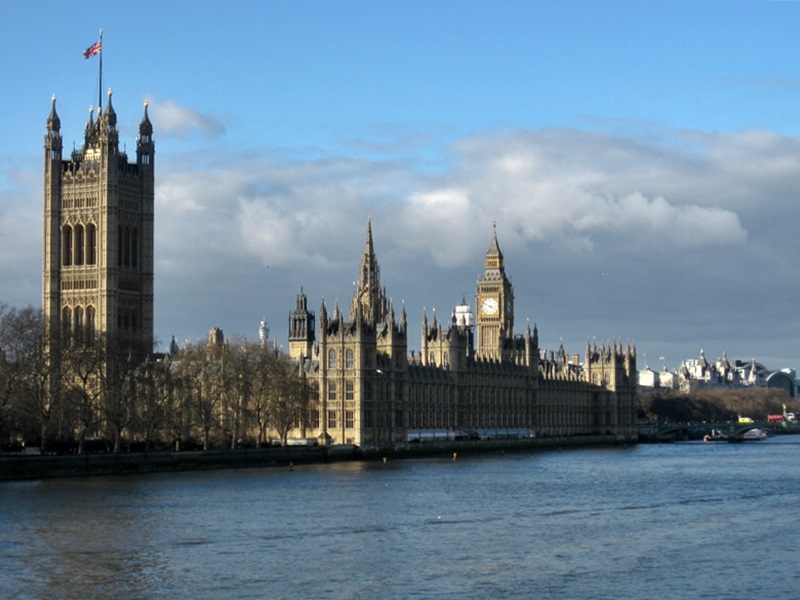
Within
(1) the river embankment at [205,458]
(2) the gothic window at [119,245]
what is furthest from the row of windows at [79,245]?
(1) the river embankment at [205,458]

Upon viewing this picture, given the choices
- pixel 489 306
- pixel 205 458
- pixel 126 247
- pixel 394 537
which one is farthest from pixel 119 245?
pixel 394 537

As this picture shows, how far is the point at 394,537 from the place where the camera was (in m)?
56.6

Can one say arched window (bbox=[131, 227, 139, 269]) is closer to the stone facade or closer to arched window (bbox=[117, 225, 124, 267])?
arched window (bbox=[117, 225, 124, 267])

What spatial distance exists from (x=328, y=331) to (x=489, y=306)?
65424 mm

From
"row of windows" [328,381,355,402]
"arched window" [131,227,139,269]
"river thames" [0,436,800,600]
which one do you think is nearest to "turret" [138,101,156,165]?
"arched window" [131,227,139,269]

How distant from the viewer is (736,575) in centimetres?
4756

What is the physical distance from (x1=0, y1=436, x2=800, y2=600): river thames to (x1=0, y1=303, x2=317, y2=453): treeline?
8749 millimetres

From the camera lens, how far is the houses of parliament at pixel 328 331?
12175cm

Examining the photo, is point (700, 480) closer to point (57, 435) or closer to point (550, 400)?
point (57, 435)

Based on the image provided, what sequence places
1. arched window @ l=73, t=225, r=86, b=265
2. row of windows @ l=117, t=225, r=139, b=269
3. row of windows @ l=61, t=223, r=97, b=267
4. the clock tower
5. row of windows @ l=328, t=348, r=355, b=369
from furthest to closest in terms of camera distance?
1. the clock tower
2. row of windows @ l=117, t=225, r=139, b=269
3. arched window @ l=73, t=225, r=86, b=265
4. row of windows @ l=61, t=223, r=97, b=267
5. row of windows @ l=328, t=348, r=355, b=369

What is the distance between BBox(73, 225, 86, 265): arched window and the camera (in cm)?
14288

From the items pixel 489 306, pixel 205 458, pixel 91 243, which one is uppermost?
pixel 91 243

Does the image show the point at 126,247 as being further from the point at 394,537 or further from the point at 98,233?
the point at 394,537

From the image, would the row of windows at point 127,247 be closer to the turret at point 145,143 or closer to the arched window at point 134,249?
the arched window at point 134,249
